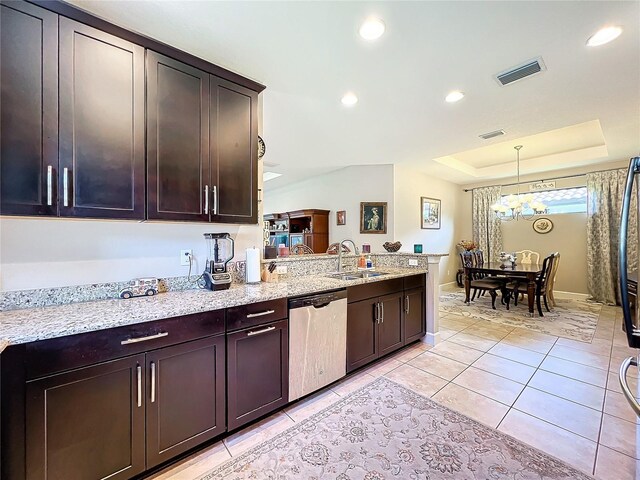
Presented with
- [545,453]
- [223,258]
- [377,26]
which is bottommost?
[545,453]

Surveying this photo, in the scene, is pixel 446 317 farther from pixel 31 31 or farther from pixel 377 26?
pixel 31 31

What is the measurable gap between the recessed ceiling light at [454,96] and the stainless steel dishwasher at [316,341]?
2.13m

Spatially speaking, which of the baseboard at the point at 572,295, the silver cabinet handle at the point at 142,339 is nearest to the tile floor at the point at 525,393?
the silver cabinet handle at the point at 142,339

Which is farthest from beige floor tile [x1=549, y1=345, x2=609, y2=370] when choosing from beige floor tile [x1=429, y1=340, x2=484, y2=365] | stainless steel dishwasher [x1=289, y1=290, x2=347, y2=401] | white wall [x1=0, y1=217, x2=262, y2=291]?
white wall [x1=0, y1=217, x2=262, y2=291]

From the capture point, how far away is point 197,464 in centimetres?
159

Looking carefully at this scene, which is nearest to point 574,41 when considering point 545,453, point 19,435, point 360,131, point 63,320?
point 360,131

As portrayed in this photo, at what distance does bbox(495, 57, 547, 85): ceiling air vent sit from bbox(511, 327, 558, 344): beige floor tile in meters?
3.07

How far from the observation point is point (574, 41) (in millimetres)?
1878

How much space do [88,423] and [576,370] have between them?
3893mm

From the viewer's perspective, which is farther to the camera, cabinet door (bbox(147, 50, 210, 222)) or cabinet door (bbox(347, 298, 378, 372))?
cabinet door (bbox(347, 298, 378, 372))

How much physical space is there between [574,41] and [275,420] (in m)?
3.40

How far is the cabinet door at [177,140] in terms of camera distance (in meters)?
1.73

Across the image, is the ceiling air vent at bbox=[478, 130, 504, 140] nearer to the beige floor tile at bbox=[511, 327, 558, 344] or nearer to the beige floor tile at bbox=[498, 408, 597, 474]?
the beige floor tile at bbox=[511, 327, 558, 344]

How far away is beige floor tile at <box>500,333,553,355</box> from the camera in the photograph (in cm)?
316
